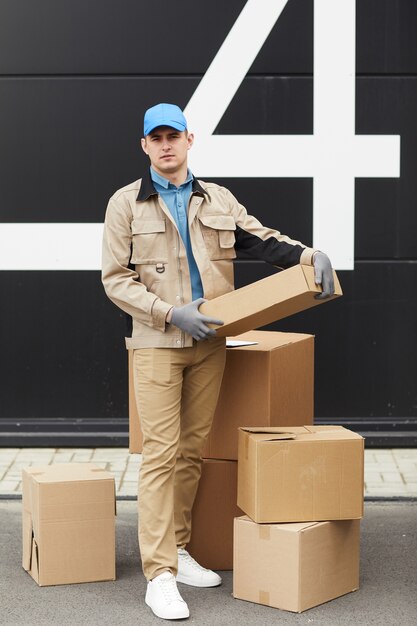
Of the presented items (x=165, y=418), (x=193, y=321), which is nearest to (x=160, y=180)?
(x=193, y=321)

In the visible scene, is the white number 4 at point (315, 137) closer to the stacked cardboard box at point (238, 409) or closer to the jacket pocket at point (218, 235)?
the stacked cardboard box at point (238, 409)

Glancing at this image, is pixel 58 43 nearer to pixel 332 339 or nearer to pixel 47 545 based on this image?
pixel 332 339

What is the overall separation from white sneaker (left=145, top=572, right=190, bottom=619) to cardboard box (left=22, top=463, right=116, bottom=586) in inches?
16.1

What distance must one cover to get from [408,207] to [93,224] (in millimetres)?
2035

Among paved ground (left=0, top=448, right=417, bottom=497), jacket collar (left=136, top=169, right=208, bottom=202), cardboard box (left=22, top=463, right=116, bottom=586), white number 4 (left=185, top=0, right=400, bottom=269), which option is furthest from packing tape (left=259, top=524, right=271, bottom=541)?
white number 4 (left=185, top=0, right=400, bottom=269)

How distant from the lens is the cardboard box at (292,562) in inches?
179

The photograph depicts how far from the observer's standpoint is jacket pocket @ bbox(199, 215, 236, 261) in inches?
186

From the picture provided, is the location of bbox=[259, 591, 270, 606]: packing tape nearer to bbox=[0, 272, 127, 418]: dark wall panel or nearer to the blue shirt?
the blue shirt

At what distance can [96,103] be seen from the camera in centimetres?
747

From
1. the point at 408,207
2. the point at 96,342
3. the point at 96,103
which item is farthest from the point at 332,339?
the point at 96,103

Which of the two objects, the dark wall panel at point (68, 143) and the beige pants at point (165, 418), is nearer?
the beige pants at point (165, 418)

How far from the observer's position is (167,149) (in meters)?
4.66

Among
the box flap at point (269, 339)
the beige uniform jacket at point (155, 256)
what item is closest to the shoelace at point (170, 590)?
the beige uniform jacket at point (155, 256)

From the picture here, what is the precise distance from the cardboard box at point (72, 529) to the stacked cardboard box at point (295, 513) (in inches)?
24.6
